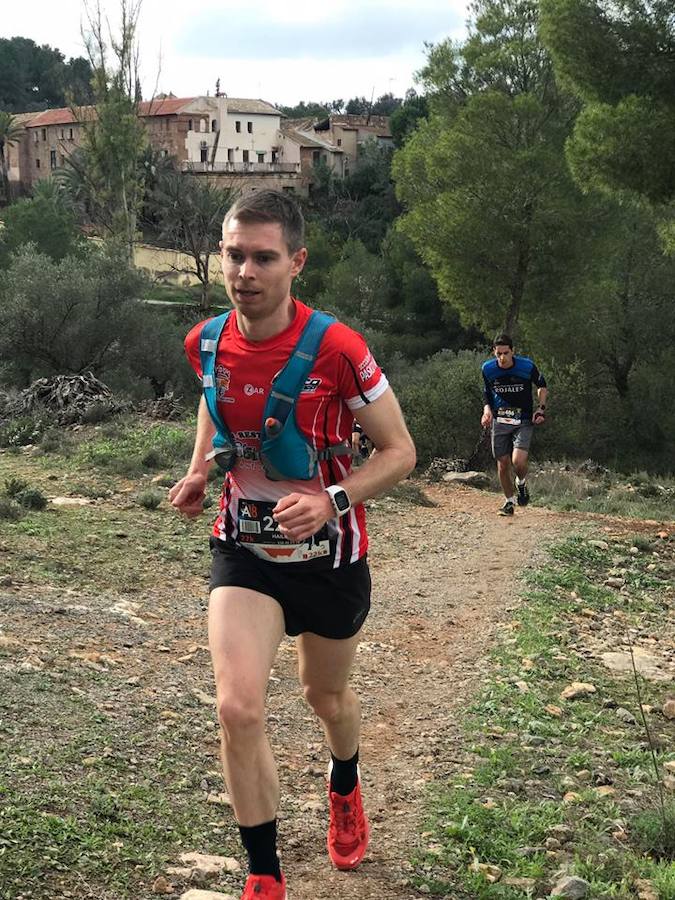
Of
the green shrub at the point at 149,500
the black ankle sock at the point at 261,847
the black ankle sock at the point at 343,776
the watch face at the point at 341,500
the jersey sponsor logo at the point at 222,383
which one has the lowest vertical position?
the green shrub at the point at 149,500

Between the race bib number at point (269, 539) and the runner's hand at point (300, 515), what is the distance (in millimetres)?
262

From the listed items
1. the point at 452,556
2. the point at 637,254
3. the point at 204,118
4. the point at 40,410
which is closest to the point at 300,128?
the point at 204,118

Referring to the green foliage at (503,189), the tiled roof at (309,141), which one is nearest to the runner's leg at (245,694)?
the green foliage at (503,189)

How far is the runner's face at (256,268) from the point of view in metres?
3.56

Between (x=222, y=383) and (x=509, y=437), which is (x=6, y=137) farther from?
(x=222, y=383)

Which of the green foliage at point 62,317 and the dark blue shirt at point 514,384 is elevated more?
the dark blue shirt at point 514,384

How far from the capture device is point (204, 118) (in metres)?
91.0

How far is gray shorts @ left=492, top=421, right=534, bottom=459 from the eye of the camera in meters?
12.7

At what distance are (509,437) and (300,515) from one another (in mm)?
9818

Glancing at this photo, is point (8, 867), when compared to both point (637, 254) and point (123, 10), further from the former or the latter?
point (123, 10)

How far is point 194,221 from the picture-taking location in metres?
51.0

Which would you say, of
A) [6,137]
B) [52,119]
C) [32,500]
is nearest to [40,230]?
[32,500]

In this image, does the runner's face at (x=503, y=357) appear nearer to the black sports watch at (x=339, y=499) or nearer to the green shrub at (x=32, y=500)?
the green shrub at (x=32, y=500)

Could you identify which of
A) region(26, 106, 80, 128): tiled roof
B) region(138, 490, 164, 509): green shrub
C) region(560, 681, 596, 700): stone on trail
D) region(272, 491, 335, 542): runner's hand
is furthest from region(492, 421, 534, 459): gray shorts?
region(26, 106, 80, 128): tiled roof
